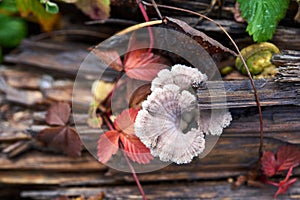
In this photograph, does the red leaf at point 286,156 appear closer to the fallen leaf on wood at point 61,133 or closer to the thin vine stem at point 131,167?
the thin vine stem at point 131,167

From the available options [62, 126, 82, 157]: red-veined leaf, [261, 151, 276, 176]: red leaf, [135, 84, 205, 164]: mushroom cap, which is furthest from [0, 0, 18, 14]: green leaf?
[261, 151, 276, 176]: red leaf

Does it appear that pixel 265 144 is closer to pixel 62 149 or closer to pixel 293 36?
pixel 293 36

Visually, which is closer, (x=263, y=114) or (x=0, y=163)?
(x=263, y=114)

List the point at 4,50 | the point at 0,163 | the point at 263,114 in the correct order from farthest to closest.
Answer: the point at 4,50, the point at 0,163, the point at 263,114

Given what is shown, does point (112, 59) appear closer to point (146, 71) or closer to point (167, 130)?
point (146, 71)

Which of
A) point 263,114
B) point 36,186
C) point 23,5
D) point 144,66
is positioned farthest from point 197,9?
point 36,186

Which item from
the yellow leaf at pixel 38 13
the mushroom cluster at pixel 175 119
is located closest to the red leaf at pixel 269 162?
the mushroom cluster at pixel 175 119

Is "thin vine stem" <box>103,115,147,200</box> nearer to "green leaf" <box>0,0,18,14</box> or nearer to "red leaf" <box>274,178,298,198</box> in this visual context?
"red leaf" <box>274,178,298,198</box>
